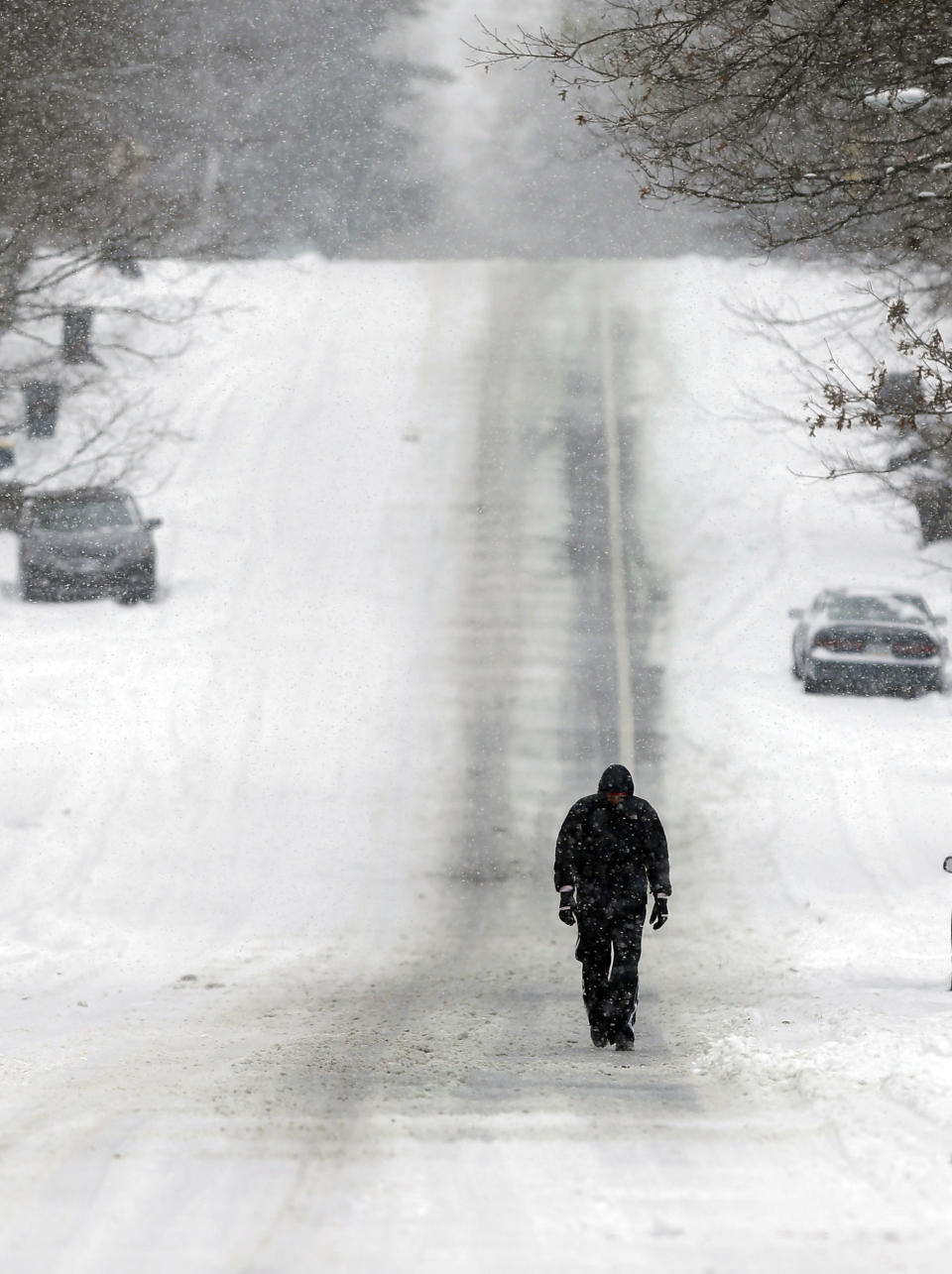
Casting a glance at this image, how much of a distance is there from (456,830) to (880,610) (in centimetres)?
605

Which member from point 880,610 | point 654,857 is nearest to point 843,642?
point 880,610

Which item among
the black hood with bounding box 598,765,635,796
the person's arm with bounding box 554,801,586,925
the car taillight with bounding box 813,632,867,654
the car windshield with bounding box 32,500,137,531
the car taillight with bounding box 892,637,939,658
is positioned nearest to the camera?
the black hood with bounding box 598,765,635,796

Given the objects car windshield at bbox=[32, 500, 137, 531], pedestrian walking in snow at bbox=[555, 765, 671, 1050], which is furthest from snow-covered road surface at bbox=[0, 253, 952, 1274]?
car windshield at bbox=[32, 500, 137, 531]

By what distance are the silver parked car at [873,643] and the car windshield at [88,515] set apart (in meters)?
9.63

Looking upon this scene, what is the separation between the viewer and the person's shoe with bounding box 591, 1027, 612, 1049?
8.52m

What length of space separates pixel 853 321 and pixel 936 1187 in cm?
2295

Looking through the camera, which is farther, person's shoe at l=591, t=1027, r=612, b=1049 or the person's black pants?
person's shoe at l=591, t=1027, r=612, b=1049

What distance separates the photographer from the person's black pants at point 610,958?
27.3 ft

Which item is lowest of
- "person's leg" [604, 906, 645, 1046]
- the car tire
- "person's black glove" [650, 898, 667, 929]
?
"person's leg" [604, 906, 645, 1046]

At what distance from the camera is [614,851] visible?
8.39 meters

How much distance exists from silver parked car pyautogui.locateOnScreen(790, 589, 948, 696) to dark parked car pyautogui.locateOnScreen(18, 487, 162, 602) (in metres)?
9.36

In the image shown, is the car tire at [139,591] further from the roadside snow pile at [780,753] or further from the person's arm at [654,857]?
the person's arm at [654,857]

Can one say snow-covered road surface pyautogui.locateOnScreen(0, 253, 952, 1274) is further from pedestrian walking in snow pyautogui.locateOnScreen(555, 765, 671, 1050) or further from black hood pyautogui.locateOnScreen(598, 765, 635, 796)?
black hood pyautogui.locateOnScreen(598, 765, 635, 796)

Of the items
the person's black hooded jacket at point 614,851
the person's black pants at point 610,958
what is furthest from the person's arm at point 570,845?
the person's black pants at point 610,958
